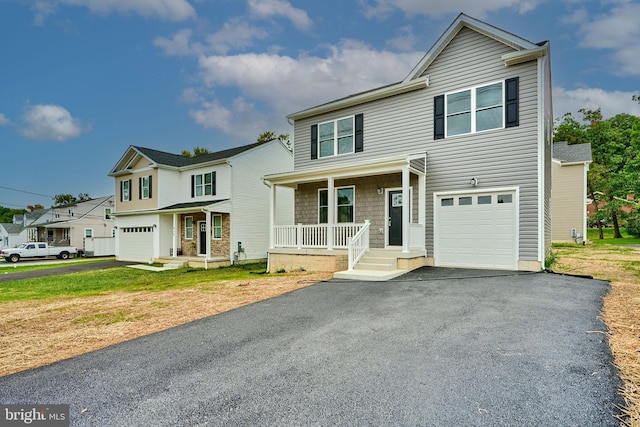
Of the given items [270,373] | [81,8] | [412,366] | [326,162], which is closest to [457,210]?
[326,162]

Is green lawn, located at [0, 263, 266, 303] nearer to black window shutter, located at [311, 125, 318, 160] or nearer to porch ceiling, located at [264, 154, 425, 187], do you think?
porch ceiling, located at [264, 154, 425, 187]

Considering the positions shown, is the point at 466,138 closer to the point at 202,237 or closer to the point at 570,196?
the point at 202,237

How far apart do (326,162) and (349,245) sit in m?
4.77

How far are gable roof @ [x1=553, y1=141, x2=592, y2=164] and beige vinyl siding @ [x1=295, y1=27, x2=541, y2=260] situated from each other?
49.7ft

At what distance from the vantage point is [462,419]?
2.42 metres

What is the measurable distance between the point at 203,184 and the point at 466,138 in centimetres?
1484

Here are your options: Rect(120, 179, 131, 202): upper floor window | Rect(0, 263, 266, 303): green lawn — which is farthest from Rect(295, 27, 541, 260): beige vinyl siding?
Rect(120, 179, 131, 202): upper floor window

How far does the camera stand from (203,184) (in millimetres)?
19578

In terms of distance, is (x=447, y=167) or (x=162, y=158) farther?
(x=162, y=158)

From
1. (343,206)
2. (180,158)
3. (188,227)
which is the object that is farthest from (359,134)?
(180,158)

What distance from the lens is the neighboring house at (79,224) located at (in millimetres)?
32219

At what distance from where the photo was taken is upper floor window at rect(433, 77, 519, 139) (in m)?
9.56

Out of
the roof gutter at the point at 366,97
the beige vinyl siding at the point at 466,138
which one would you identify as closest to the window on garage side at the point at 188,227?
the roof gutter at the point at 366,97

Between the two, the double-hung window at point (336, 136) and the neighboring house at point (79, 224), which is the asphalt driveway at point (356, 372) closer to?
the double-hung window at point (336, 136)
